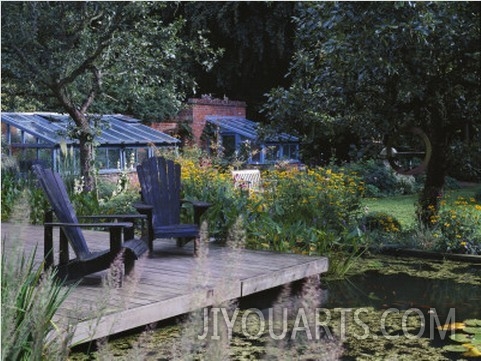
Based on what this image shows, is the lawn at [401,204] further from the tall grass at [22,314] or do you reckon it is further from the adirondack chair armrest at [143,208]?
the tall grass at [22,314]

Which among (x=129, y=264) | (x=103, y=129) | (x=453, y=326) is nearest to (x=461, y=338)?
(x=453, y=326)

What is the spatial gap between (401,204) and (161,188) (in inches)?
295

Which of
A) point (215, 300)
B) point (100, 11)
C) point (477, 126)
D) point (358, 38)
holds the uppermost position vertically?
point (100, 11)

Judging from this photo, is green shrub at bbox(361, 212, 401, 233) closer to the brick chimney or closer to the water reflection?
the water reflection

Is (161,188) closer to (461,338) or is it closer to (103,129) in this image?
(461,338)

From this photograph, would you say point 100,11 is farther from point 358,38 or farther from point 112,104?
point 112,104

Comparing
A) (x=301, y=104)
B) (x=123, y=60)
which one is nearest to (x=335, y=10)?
(x=301, y=104)

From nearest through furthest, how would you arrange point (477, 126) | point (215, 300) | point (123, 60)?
1. point (215, 300)
2. point (477, 126)
3. point (123, 60)

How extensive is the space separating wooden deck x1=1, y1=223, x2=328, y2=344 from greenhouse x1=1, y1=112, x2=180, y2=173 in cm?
562

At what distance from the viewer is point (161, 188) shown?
6105 millimetres

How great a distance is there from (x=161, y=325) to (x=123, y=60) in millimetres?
5783

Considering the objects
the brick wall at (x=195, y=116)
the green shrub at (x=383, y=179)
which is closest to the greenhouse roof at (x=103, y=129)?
the brick wall at (x=195, y=116)

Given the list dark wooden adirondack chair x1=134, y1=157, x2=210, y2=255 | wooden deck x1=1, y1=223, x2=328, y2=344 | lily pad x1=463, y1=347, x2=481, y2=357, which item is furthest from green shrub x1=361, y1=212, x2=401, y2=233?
lily pad x1=463, y1=347, x2=481, y2=357

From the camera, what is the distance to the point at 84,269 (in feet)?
14.4
